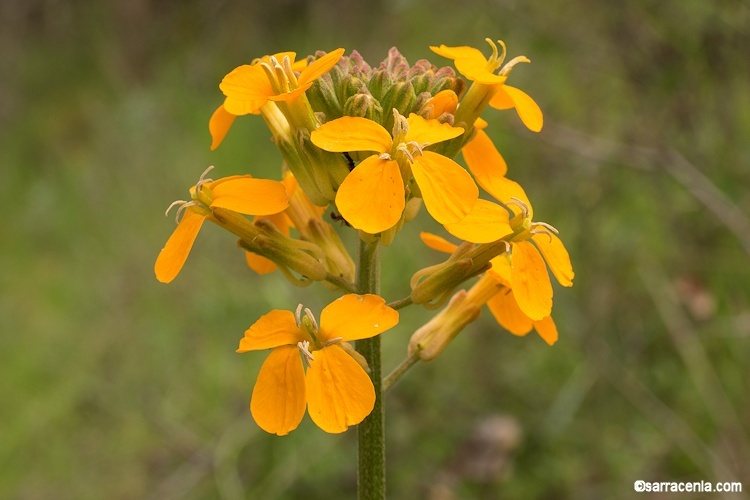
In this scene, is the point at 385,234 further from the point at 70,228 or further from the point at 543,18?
the point at 70,228

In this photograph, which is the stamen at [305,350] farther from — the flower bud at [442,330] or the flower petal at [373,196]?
the flower bud at [442,330]

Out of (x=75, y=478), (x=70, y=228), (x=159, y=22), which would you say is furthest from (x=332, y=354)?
(x=159, y=22)

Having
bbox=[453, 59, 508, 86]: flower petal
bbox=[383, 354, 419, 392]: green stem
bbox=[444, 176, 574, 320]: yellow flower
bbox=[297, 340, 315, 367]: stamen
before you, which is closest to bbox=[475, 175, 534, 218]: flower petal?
bbox=[444, 176, 574, 320]: yellow flower

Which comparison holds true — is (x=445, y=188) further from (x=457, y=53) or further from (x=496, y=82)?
(x=457, y=53)

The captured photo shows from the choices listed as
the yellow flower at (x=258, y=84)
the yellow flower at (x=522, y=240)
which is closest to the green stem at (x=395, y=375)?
the yellow flower at (x=522, y=240)

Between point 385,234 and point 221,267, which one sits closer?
point 385,234

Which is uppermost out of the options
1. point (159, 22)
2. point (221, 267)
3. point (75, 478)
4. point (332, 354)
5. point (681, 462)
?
point (332, 354)

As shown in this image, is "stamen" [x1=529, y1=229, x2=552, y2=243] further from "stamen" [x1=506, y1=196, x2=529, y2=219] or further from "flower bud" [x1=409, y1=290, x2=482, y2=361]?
"flower bud" [x1=409, y1=290, x2=482, y2=361]
